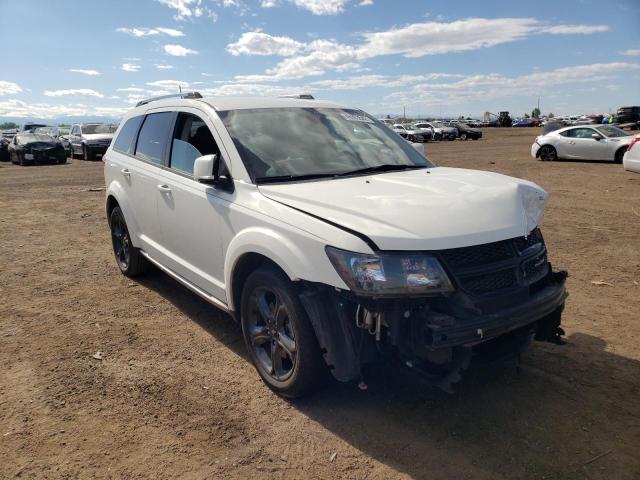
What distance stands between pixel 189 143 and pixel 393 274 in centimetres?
234

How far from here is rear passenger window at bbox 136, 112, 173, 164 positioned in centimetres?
461

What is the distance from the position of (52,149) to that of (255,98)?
77.0 ft

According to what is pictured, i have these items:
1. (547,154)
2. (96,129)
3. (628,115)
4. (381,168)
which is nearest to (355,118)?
(381,168)

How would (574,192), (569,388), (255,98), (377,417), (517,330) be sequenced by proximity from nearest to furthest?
(517,330), (377,417), (569,388), (255,98), (574,192)

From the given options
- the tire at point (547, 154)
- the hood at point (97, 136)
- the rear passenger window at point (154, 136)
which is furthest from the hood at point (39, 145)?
the rear passenger window at point (154, 136)

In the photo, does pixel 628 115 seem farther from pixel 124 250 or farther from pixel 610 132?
pixel 124 250

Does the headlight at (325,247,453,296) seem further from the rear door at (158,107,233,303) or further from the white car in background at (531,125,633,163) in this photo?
the white car in background at (531,125,633,163)

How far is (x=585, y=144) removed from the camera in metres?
18.7

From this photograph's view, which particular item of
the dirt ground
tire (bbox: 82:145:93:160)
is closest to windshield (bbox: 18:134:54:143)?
tire (bbox: 82:145:93:160)

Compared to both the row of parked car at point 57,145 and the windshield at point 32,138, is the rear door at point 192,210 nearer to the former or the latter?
the row of parked car at point 57,145

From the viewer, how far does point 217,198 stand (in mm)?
3629

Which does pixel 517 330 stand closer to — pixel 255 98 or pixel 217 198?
pixel 217 198

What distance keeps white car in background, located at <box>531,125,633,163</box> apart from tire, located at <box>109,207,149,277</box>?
689 inches

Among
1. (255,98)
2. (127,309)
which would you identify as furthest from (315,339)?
(127,309)
